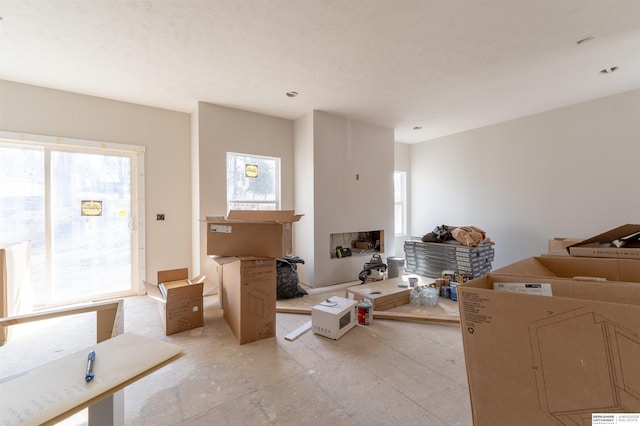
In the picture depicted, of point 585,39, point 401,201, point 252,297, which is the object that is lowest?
point 252,297

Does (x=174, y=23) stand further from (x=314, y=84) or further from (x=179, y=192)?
(x=179, y=192)

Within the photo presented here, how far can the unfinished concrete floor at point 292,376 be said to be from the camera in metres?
1.55

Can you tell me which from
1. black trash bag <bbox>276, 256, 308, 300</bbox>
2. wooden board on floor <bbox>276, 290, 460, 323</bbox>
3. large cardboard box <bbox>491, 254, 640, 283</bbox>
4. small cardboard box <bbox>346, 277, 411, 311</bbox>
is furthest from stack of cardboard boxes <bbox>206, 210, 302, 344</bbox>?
large cardboard box <bbox>491, 254, 640, 283</bbox>

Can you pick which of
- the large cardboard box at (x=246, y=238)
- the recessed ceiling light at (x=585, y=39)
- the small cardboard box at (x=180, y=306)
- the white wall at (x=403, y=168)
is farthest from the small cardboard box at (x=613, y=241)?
the white wall at (x=403, y=168)

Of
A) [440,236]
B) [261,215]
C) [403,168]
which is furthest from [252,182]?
[403,168]

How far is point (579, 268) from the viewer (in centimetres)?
104

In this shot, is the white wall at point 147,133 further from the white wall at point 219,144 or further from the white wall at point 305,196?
the white wall at point 305,196

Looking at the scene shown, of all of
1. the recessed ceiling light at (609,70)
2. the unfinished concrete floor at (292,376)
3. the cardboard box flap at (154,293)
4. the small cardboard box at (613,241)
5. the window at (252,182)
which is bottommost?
the unfinished concrete floor at (292,376)

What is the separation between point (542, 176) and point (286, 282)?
14.0 feet

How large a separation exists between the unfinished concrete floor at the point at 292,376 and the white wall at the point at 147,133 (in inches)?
54.2

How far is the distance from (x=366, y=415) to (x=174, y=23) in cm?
310

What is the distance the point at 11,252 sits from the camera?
2521mm

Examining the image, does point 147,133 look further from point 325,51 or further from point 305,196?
point 325,51

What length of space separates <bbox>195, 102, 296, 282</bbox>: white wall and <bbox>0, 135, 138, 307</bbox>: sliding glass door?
3.18 ft
